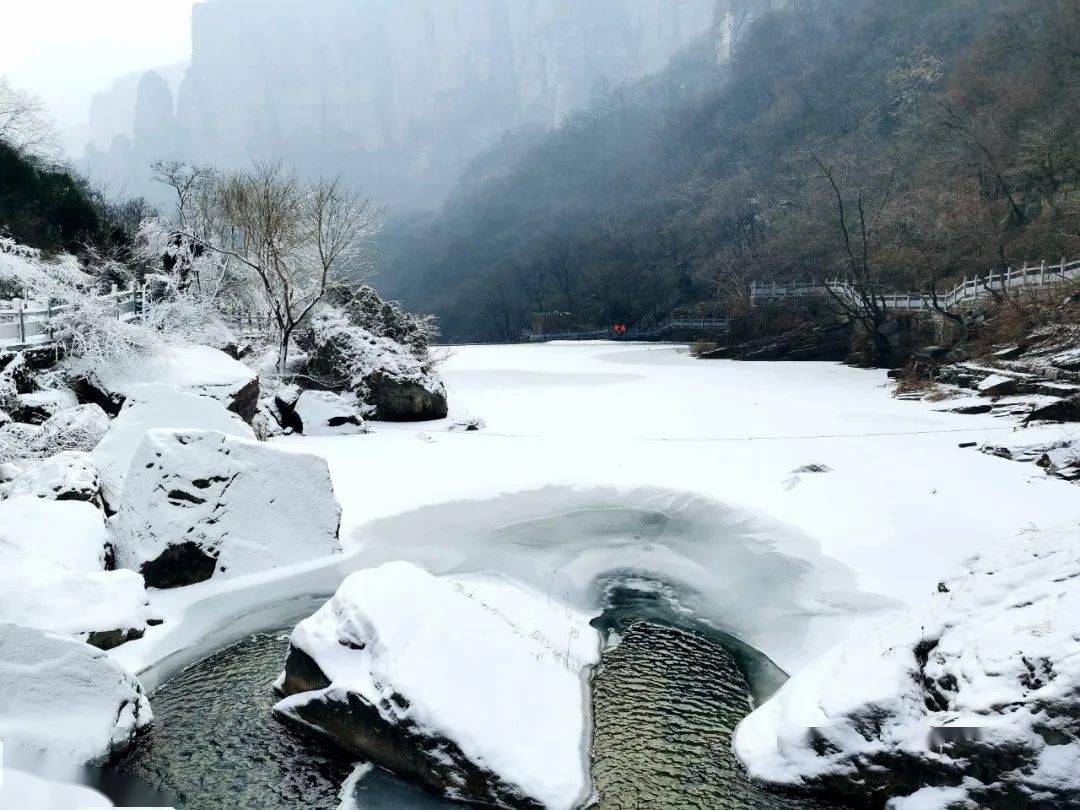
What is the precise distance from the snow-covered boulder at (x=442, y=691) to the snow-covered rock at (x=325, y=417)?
36.9ft

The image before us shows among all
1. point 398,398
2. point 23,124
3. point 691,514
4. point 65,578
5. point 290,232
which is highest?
point 23,124

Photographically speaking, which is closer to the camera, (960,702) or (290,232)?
(960,702)

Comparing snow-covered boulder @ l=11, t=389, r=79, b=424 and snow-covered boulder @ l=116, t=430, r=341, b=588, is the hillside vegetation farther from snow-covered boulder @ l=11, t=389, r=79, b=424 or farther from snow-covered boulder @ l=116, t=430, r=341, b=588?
snow-covered boulder @ l=11, t=389, r=79, b=424

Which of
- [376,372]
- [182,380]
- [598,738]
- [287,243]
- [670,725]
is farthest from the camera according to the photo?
[287,243]

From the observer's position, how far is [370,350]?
→ 64.3ft

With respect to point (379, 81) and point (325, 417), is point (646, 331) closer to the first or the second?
point (325, 417)

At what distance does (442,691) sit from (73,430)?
9272 mm

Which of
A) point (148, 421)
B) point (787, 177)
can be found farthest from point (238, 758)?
point (787, 177)

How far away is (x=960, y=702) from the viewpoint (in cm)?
393

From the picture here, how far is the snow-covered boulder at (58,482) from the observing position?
7.62m

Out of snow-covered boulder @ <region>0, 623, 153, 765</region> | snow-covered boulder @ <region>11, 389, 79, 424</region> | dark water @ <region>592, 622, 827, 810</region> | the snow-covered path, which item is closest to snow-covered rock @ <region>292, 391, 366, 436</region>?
the snow-covered path

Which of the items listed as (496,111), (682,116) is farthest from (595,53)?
(682,116)

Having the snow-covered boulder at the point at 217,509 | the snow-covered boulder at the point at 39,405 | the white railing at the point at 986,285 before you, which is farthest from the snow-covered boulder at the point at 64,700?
the white railing at the point at 986,285

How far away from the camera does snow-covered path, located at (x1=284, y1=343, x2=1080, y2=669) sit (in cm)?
804
